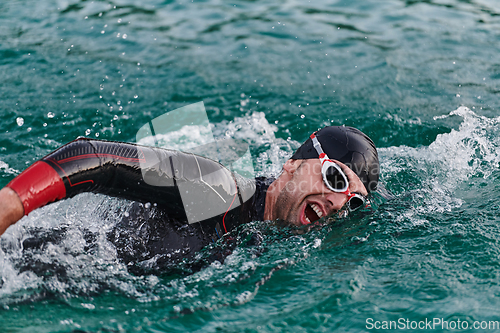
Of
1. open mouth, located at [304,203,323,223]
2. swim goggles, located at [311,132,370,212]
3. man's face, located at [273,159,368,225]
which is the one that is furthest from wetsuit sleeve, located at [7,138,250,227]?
swim goggles, located at [311,132,370,212]

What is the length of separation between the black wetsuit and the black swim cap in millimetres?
745

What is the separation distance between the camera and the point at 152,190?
314cm

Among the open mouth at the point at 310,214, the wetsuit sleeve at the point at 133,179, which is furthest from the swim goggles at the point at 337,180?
the wetsuit sleeve at the point at 133,179

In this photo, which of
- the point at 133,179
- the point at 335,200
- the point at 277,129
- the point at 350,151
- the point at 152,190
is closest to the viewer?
the point at 133,179

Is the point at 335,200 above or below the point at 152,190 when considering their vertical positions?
below

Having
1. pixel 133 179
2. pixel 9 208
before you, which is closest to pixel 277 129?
pixel 133 179

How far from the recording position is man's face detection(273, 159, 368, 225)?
3.71 m

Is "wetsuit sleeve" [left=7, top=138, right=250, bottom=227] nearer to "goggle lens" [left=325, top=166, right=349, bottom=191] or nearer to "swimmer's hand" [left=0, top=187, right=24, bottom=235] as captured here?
"swimmer's hand" [left=0, top=187, right=24, bottom=235]

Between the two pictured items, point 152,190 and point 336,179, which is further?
point 336,179

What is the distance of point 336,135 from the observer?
3977 mm

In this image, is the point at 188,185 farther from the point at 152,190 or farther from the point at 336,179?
the point at 336,179

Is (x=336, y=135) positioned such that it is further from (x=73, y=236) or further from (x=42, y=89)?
(x=42, y=89)

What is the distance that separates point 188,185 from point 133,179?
0.41 metres

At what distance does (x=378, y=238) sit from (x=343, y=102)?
11.9ft
